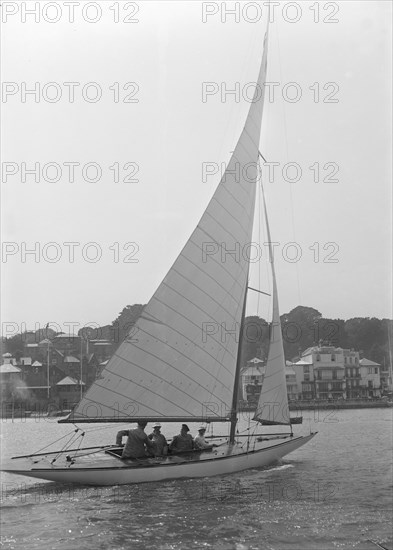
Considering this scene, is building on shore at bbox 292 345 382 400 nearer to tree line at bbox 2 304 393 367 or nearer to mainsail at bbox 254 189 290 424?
tree line at bbox 2 304 393 367

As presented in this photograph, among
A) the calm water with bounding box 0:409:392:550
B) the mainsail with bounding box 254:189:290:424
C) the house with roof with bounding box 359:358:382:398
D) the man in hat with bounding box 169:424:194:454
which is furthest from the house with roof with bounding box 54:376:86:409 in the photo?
the man in hat with bounding box 169:424:194:454

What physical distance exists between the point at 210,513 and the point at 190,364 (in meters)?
4.89

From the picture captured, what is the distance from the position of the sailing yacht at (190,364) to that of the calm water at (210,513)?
540 millimetres

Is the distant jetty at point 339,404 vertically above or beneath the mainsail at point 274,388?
beneath

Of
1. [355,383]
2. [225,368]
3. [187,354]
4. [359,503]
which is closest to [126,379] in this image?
[187,354]

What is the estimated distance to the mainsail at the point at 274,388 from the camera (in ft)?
73.0

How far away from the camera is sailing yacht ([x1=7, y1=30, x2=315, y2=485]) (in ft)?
57.7

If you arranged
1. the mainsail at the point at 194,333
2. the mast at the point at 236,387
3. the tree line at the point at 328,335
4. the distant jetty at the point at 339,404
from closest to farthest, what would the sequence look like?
the mainsail at the point at 194,333 < the mast at the point at 236,387 < the distant jetty at the point at 339,404 < the tree line at the point at 328,335

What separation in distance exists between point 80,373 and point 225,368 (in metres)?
71.2

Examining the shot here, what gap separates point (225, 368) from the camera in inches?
786

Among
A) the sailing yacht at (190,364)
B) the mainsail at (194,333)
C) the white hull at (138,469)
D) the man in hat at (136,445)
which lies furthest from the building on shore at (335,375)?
the man in hat at (136,445)

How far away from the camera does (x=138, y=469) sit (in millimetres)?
17000

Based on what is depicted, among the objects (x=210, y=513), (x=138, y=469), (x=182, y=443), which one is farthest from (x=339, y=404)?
(x=210, y=513)

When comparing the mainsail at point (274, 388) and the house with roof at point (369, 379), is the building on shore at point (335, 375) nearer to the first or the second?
the house with roof at point (369, 379)
